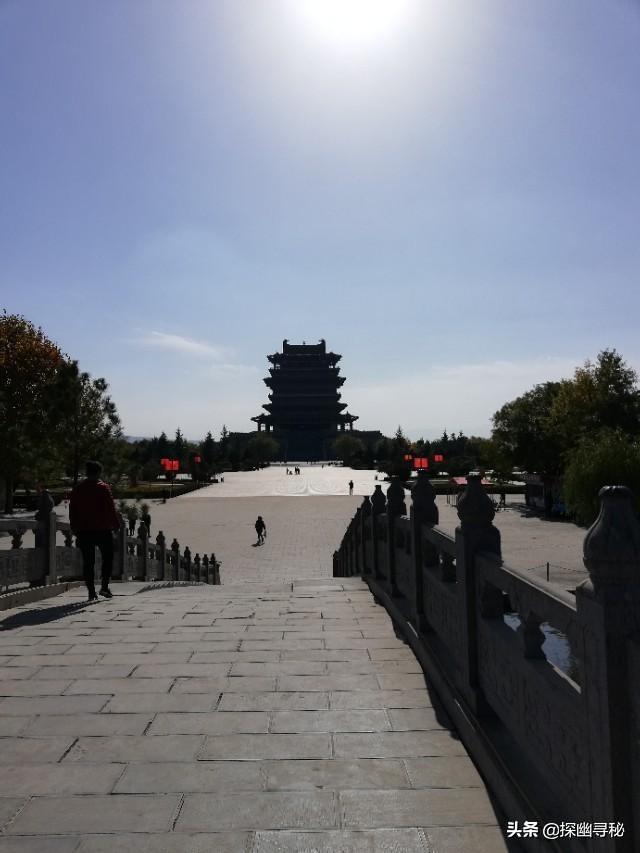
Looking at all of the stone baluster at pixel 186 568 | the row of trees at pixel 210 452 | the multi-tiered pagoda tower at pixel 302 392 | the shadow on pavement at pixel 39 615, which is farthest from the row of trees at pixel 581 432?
the multi-tiered pagoda tower at pixel 302 392

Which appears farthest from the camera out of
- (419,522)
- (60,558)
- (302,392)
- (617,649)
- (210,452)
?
(302,392)

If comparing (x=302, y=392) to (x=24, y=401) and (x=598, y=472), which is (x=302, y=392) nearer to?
(x=24, y=401)

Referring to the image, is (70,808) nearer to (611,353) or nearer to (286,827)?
(286,827)

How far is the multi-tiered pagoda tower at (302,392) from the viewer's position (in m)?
117

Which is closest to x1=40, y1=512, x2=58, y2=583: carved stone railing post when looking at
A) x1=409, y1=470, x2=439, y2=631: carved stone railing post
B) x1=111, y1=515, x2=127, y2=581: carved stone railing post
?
x1=111, y1=515, x2=127, y2=581: carved stone railing post

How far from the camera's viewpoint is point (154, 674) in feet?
14.6

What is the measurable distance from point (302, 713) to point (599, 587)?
2533mm

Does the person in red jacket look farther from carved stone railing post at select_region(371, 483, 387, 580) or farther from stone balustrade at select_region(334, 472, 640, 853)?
stone balustrade at select_region(334, 472, 640, 853)

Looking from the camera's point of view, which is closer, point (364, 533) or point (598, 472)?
point (364, 533)

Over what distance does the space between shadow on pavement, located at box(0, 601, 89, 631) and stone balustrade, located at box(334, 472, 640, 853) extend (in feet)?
12.9

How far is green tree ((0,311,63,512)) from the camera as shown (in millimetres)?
26297

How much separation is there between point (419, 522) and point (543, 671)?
8.47 ft

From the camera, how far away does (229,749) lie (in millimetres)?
3244

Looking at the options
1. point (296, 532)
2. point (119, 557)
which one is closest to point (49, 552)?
point (119, 557)
